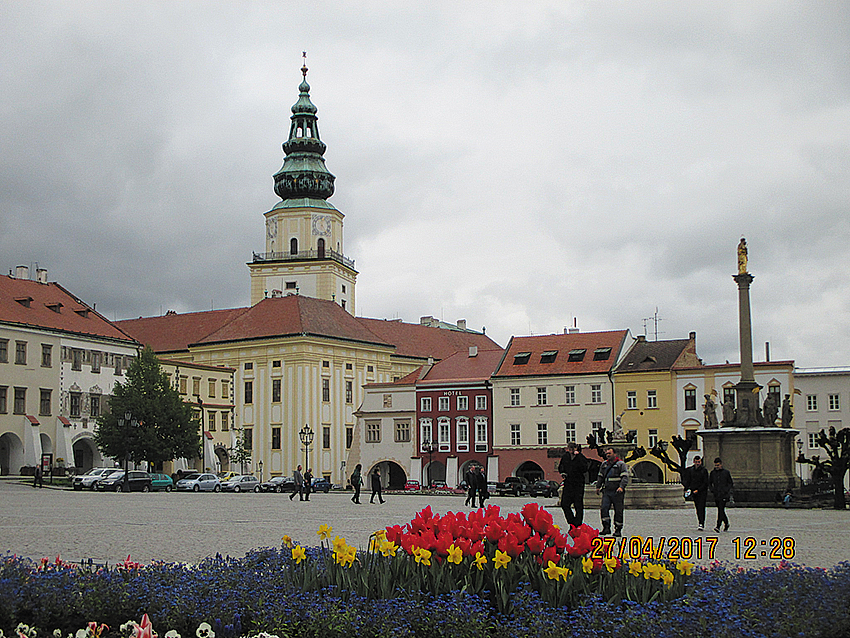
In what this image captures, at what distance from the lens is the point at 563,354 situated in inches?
2825

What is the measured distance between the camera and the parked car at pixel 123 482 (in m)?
50.2

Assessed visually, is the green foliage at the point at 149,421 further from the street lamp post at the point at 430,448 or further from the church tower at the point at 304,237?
the church tower at the point at 304,237

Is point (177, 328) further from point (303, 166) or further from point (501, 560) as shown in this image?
point (501, 560)

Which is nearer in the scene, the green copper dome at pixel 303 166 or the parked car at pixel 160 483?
the parked car at pixel 160 483

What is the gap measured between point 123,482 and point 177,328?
47.7m

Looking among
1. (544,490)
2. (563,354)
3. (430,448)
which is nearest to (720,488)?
(544,490)

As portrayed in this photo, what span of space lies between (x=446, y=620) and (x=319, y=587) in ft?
4.52

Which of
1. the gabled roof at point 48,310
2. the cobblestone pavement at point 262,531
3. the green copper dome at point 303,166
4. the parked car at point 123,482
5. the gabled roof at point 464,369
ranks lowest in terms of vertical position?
the parked car at point 123,482

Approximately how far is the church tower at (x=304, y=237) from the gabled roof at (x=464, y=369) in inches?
1098

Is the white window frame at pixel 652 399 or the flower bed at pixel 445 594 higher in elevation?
the white window frame at pixel 652 399

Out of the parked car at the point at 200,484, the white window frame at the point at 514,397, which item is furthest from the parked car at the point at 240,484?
the white window frame at the point at 514,397

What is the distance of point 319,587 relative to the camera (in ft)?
26.5

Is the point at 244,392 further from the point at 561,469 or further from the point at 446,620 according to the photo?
the point at 446,620

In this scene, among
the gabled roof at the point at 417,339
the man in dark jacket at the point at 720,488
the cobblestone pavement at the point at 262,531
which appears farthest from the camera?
the gabled roof at the point at 417,339
